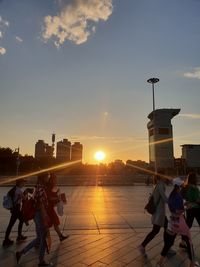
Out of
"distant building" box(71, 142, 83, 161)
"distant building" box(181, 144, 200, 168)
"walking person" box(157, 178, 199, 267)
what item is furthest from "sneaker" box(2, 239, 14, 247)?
"distant building" box(71, 142, 83, 161)

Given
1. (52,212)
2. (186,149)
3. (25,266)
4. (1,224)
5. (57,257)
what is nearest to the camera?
(25,266)

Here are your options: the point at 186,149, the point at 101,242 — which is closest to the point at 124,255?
the point at 101,242

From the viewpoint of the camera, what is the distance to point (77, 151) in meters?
136

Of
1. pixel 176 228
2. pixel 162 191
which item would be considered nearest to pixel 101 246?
pixel 162 191

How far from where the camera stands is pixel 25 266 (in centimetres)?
512

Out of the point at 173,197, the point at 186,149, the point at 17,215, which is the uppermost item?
the point at 186,149

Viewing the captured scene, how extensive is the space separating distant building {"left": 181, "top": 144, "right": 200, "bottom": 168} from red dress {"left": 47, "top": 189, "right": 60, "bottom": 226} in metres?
87.8

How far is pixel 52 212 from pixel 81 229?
2.17 meters

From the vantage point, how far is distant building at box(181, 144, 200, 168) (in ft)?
296

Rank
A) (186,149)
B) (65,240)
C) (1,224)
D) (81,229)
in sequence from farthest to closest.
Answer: (186,149) < (1,224) < (81,229) < (65,240)

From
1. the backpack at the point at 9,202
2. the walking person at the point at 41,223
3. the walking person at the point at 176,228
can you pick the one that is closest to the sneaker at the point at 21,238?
the backpack at the point at 9,202

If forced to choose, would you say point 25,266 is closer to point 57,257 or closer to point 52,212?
point 57,257

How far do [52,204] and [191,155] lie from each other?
9066 cm

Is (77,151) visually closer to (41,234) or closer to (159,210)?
(159,210)
